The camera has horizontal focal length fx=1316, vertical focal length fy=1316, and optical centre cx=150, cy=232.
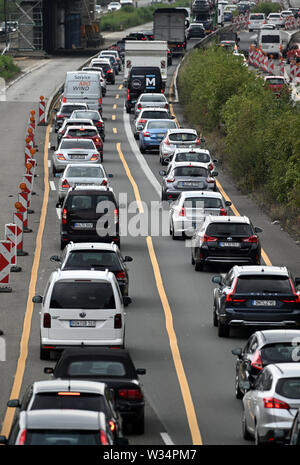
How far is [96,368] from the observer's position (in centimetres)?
1694

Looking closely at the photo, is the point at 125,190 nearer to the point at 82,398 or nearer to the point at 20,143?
the point at 20,143

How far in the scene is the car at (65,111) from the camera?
5772cm

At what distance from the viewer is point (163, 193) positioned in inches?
1574

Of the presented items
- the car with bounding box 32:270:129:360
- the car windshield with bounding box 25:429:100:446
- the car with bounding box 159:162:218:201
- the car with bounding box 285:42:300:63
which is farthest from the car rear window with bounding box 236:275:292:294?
the car with bounding box 285:42:300:63

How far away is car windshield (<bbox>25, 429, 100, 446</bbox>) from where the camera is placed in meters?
12.6

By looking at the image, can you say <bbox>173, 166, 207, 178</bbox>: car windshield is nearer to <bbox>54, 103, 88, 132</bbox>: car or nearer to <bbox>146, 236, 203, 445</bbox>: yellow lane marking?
<bbox>146, 236, 203, 445</bbox>: yellow lane marking

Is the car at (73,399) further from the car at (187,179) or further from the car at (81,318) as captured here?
the car at (187,179)

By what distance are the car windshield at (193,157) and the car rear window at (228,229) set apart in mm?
12879

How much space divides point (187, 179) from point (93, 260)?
14005 millimetres

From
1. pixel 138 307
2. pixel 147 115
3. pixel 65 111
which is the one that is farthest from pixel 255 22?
pixel 138 307

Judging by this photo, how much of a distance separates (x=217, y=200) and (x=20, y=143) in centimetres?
Result: 2357

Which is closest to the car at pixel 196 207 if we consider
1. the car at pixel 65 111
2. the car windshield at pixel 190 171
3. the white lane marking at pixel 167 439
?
the car windshield at pixel 190 171

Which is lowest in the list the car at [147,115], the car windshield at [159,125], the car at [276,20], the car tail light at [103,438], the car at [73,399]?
the car at [276,20]
